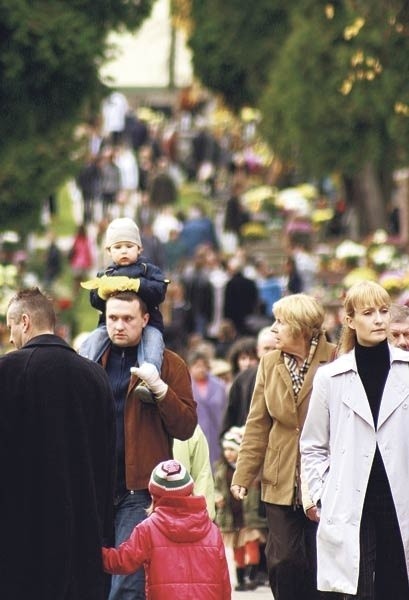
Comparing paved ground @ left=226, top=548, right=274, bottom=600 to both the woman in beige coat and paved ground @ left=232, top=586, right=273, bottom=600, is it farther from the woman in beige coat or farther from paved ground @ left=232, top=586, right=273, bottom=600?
the woman in beige coat

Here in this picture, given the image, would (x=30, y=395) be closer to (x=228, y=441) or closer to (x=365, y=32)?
(x=228, y=441)

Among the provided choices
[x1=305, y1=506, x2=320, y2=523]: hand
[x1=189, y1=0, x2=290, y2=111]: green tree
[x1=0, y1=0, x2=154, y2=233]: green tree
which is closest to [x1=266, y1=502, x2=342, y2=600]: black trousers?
[x1=305, y1=506, x2=320, y2=523]: hand

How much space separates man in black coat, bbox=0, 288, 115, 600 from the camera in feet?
30.2

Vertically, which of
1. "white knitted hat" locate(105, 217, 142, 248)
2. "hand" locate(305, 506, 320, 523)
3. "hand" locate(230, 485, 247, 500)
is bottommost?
"hand" locate(305, 506, 320, 523)

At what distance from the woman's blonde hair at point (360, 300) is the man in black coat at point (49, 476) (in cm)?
133

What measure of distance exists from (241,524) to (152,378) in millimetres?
4754

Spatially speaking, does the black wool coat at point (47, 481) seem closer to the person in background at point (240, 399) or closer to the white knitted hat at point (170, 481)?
the white knitted hat at point (170, 481)

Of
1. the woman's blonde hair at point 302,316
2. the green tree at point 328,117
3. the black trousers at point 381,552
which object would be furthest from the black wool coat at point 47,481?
the green tree at point 328,117

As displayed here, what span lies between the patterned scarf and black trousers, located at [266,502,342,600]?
59 centimetres

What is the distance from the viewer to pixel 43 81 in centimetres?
2450

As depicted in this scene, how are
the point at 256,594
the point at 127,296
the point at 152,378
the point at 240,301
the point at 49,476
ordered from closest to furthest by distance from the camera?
the point at 49,476, the point at 152,378, the point at 127,296, the point at 256,594, the point at 240,301

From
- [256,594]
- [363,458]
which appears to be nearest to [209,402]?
[256,594]

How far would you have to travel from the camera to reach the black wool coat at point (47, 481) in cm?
920

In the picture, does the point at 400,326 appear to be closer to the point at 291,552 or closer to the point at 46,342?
the point at 291,552
